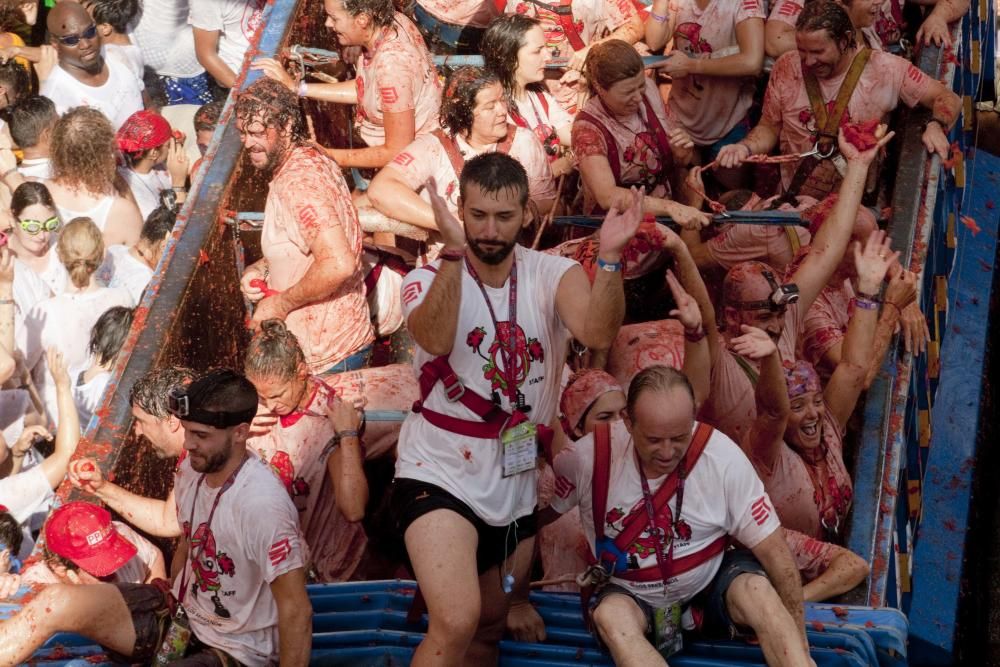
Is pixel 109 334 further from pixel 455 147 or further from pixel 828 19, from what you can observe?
pixel 828 19

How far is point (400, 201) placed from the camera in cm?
649

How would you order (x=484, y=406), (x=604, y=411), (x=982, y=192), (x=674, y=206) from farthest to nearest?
(x=982, y=192) → (x=674, y=206) → (x=604, y=411) → (x=484, y=406)

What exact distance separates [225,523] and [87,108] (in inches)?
169

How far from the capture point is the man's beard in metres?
4.50

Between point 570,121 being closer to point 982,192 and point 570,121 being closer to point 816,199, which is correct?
point 816,199

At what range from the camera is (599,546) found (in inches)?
187

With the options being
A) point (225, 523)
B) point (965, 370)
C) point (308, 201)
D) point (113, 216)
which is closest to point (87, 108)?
point (113, 216)

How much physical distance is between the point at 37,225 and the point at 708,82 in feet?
11.6

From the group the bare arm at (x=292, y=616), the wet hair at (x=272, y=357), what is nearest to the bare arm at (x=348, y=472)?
the wet hair at (x=272, y=357)

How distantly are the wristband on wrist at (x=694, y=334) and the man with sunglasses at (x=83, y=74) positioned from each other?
4.92 m

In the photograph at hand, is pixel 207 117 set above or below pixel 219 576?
below

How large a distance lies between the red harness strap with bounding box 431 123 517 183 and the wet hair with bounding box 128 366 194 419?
5.00 ft

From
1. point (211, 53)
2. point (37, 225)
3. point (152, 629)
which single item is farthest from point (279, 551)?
point (211, 53)

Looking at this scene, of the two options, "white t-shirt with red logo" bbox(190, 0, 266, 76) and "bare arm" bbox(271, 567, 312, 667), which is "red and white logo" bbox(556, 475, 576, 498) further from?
"white t-shirt with red logo" bbox(190, 0, 266, 76)
